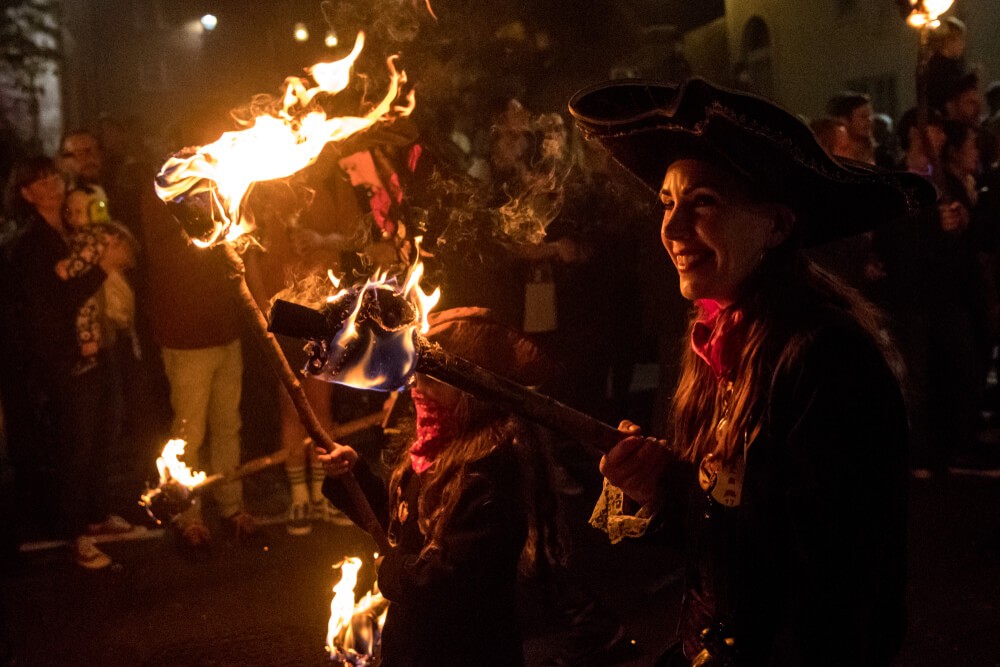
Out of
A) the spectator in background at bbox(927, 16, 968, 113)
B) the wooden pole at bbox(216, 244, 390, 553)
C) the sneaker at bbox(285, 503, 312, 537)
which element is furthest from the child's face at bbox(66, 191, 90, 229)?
the spectator in background at bbox(927, 16, 968, 113)

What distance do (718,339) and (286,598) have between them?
4068mm

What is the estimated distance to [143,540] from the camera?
272 inches

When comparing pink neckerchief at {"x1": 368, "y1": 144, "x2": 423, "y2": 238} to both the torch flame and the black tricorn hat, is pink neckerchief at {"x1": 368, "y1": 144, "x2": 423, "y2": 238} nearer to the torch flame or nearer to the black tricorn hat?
the torch flame

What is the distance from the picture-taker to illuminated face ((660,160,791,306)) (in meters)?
2.41

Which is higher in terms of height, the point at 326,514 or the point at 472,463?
the point at 472,463

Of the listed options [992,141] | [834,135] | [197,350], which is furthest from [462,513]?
[992,141]

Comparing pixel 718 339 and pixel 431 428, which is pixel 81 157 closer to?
pixel 431 428

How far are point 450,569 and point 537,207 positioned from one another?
385 cm

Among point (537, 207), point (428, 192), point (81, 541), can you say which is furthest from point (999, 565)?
point (81, 541)

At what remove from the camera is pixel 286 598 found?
5.86 meters

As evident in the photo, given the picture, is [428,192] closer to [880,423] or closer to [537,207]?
[537,207]


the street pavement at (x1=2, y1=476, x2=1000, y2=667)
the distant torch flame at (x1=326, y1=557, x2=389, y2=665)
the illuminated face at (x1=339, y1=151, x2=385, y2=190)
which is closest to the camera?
the distant torch flame at (x1=326, y1=557, x2=389, y2=665)

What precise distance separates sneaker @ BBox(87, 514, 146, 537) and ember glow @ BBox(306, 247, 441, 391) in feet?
17.2

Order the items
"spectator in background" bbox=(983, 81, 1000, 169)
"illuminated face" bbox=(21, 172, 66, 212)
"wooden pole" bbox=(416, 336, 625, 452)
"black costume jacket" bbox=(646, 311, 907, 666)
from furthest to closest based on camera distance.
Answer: "spectator in background" bbox=(983, 81, 1000, 169)
"illuminated face" bbox=(21, 172, 66, 212)
"wooden pole" bbox=(416, 336, 625, 452)
"black costume jacket" bbox=(646, 311, 907, 666)
